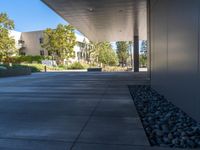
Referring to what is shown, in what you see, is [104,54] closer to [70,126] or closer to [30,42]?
[30,42]

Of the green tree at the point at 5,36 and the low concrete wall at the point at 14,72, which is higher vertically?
the green tree at the point at 5,36

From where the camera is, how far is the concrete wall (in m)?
6.01

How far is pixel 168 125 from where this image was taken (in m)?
5.93

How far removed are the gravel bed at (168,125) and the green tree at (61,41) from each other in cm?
4159

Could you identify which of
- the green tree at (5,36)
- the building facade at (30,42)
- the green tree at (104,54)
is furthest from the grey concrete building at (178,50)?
the building facade at (30,42)

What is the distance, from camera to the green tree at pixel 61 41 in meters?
49.0

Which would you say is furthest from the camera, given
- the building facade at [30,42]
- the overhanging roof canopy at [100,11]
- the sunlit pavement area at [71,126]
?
the building facade at [30,42]

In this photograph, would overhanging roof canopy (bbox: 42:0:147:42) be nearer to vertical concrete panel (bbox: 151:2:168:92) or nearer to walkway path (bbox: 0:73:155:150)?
vertical concrete panel (bbox: 151:2:168:92)

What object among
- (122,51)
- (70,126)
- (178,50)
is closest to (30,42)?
(122,51)

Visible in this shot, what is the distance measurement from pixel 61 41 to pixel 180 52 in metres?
43.0

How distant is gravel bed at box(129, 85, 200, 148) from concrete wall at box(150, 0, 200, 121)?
0.23m

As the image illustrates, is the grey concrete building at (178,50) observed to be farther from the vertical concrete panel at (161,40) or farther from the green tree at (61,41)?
the green tree at (61,41)

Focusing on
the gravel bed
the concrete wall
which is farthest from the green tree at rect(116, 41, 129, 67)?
the gravel bed

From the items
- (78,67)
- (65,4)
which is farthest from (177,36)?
(78,67)
